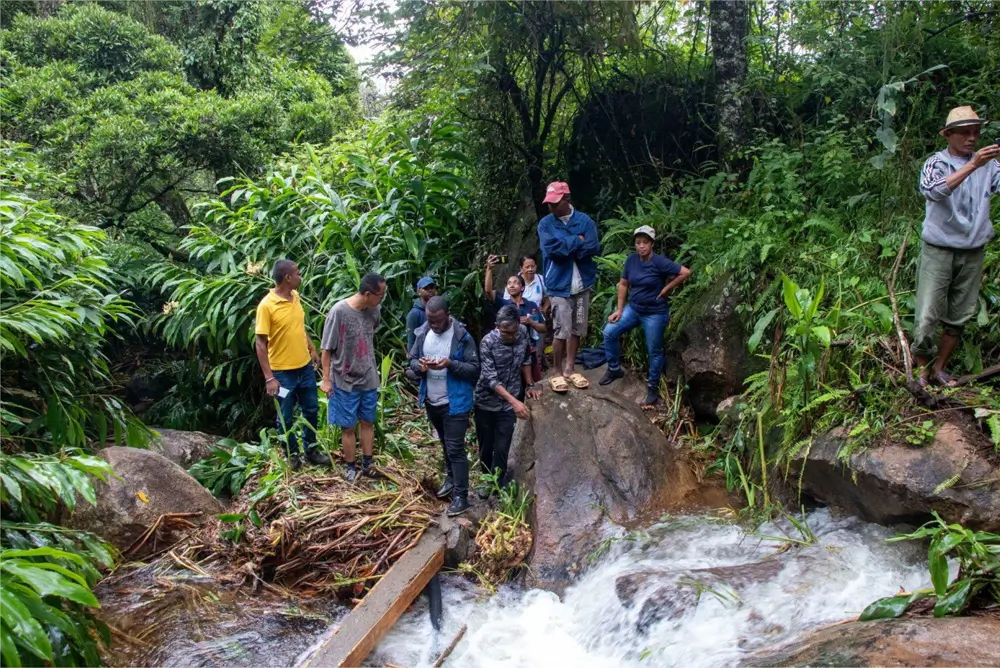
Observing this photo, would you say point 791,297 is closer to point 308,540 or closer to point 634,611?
point 634,611

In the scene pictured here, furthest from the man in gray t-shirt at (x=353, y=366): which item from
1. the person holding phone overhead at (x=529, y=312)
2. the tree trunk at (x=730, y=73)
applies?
the tree trunk at (x=730, y=73)

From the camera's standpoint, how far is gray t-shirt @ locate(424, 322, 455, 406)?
218 inches

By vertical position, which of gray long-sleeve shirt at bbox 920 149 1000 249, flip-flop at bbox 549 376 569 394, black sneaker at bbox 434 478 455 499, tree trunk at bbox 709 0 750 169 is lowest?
black sneaker at bbox 434 478 455 499

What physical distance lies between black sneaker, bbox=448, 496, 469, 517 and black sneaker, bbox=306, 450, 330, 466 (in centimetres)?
114

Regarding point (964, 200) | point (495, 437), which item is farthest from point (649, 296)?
point (964, 200)

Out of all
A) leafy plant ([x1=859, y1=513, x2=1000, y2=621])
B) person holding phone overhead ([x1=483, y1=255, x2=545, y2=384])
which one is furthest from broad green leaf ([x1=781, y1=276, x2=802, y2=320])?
person holding phone overhead ([x1=483, y1=255, x2=545, y2=384])

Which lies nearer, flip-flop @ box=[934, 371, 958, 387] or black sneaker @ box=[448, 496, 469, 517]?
flip-flop @ box=[934, 371, 958, 387]

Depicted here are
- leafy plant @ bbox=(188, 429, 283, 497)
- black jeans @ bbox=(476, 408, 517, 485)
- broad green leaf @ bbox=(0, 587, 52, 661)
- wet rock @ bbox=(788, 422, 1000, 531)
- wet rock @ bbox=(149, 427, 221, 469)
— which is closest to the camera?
broad green leaf @ bbox=(0, 587, 52, 661)

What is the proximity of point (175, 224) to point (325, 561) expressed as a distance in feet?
25.5

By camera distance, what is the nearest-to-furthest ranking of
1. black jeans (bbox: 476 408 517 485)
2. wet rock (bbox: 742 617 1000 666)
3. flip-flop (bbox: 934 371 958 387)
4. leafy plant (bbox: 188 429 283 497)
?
wet rock (bbox: 742 617 1000 666) < flip-flop (bbox: 934 371 958 387) < black jeans (bbox: 476 408 517 485) < leafy plant (bbox: 188 429 283 497)

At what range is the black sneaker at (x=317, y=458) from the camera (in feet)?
19.8

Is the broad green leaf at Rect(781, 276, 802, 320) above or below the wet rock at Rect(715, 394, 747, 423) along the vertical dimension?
above

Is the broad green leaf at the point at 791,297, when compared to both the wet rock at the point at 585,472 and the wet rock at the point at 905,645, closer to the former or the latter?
the wet rock at the point at 585,472

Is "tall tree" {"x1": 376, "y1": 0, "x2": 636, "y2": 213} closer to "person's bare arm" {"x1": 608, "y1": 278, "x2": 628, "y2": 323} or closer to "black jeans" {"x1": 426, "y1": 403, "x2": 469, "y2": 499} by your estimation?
"person's bare arm" {"x1": 608, "y1": 278, "x2": 628, "y2": 323}
